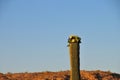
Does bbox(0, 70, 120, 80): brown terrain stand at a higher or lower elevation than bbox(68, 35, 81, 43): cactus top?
higher

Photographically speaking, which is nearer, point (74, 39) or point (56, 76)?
point (74, 39)

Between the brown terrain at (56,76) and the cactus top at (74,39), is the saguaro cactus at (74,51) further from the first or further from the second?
the brown terrain at (56,76)

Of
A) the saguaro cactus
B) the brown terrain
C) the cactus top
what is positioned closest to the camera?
the saguaro cactus

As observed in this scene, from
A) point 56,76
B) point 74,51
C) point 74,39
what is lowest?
point 74,51

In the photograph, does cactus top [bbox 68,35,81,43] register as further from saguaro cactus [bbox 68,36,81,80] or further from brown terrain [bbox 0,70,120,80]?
brown terrain [bbox 0,70,120,80]

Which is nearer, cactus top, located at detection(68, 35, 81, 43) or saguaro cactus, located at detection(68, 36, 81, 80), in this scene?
saguaro cactus, located at detection(68, 36, 81, 80)

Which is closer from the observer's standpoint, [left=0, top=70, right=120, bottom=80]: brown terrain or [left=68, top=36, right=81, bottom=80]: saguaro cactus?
[left=68, top=36, right=81, bottom=80]: saguaro cactus

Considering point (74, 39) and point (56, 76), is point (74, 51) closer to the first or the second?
point (74, 39)

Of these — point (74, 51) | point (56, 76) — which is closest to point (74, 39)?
point (74, 51)

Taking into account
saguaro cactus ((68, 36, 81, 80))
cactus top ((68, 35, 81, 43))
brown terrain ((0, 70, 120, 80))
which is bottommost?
saguaro cactus ((68, 36, 81, 80))

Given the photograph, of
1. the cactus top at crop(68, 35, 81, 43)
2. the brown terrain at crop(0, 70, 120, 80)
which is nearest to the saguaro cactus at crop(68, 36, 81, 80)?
the cactus top at crop(68, 35, 81, 43)

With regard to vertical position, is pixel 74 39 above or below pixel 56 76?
below

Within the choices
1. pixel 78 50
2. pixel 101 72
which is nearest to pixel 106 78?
pixel 101 72

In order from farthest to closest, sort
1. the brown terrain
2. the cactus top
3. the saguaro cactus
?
1. the brown terrain
2. the cactus top
3. the saguaro cactus
